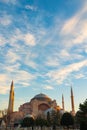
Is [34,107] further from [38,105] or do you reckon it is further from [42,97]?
[42,97]

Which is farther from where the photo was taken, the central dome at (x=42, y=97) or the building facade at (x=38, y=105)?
the central dome at (x=42, y=97)

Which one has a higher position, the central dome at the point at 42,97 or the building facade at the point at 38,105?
the central dome at the point at 42,97

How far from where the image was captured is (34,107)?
6259 centimetres

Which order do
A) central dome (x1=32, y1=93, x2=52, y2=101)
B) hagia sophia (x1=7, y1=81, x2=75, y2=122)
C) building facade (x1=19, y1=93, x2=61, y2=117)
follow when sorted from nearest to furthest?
hagia sophia (x1=7, y1=81, x2=75, y2=122)
building facade (x1=19, y1=93, x2=61, y2=117)
central dome (x1=32, y1=93, x2=52, y2=101)

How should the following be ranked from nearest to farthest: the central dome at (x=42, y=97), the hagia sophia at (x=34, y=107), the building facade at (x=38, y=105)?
the hagia sophia at (x=34, y=107), the building facade at (x=38, y=105), the central dome at (x=42, y=97)

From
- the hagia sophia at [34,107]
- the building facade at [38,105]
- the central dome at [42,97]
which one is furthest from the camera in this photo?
the central dome at [42,97]

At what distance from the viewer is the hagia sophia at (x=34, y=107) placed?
55.9m

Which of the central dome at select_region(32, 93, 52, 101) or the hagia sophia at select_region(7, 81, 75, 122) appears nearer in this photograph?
the hagia sophia at select_region(7, 81, 75, 122)

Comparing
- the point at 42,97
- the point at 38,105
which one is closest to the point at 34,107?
the point at 38,105

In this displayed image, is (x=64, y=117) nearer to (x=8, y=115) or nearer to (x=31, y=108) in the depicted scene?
(x=8, y=115)

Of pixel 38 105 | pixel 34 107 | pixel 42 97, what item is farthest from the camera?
pixel 42 97

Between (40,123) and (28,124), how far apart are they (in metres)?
2.58

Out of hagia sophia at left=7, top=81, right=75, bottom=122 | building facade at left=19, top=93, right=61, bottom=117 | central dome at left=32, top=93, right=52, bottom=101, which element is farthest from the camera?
central dome at left=32, top=93, right=52, bottom=101

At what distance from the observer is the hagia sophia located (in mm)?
55906
